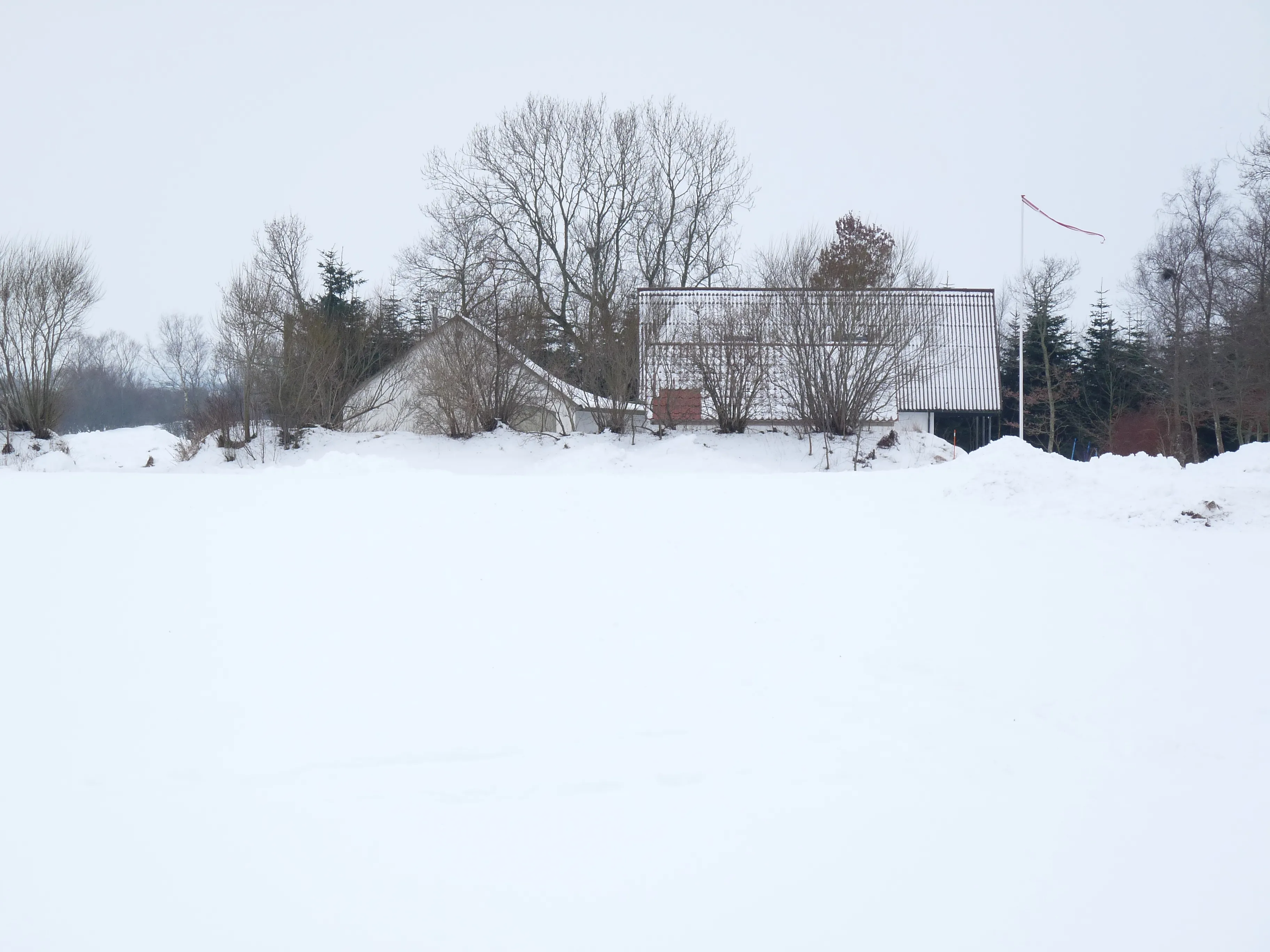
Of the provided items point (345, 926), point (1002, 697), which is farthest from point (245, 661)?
point (1002, 697)

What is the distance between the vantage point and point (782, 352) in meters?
22.0

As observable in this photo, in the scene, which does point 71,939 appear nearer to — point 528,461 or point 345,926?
point 345,926

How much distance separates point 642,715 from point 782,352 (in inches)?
651

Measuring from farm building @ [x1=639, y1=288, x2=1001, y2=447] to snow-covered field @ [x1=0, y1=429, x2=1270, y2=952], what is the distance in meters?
10.1

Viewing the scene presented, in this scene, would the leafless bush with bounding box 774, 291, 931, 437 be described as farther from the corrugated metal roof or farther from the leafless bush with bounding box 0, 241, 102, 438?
the leafless bush with bounding box 0, 241, 102, 438

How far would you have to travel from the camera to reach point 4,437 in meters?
25.1

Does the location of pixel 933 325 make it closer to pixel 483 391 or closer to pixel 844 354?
pixel 844 354

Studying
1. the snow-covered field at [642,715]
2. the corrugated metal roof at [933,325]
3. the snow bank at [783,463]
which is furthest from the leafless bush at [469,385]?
the snow-covered field at [642,715]

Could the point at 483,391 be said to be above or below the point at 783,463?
above

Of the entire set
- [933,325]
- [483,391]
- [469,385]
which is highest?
[933,325]

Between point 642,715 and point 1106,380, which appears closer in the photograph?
point 642,715

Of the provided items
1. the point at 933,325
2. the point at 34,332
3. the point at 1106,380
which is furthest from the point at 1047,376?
the point at 34,332

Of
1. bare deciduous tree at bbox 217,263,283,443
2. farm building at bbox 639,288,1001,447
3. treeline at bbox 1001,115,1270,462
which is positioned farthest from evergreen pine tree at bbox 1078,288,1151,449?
bare deciduous tree at bbox 217,263,283,443

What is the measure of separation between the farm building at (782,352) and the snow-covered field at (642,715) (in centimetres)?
1006
